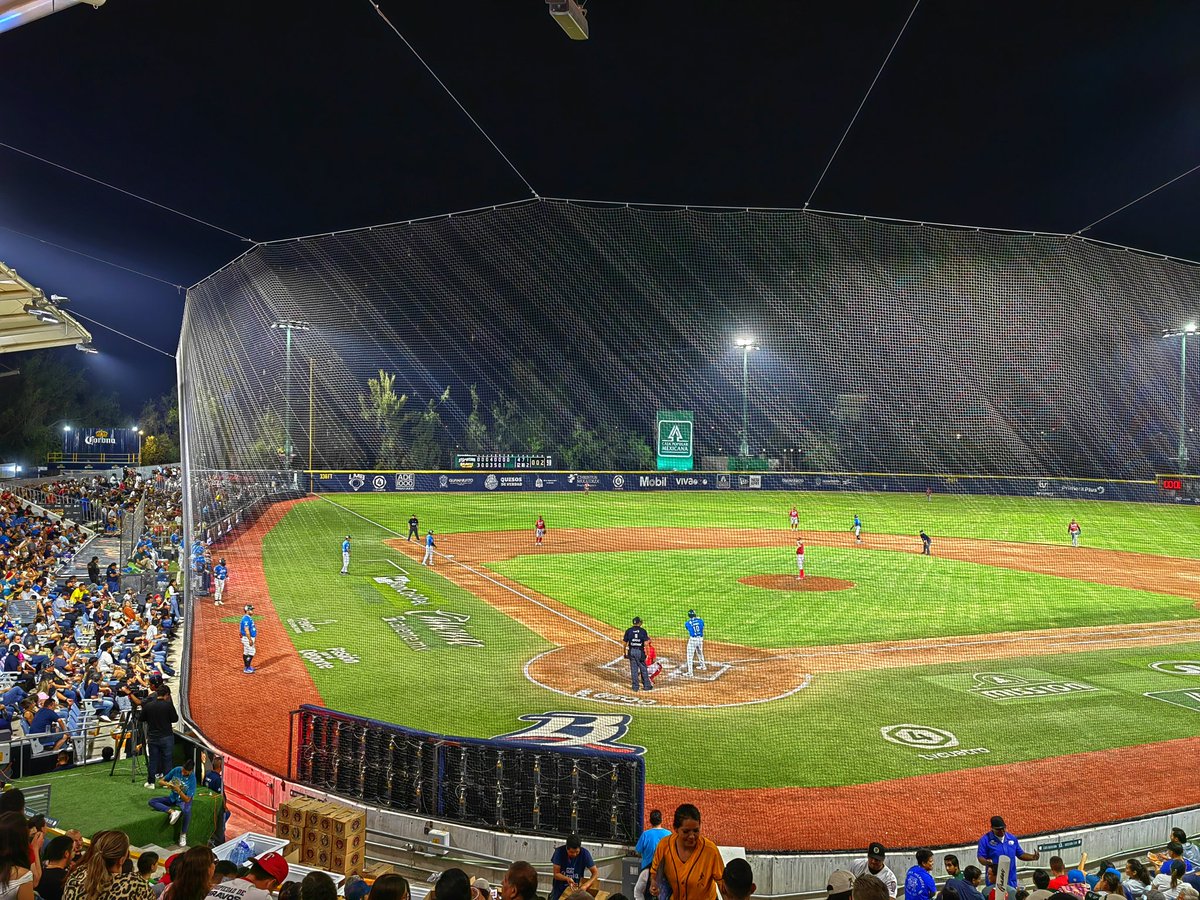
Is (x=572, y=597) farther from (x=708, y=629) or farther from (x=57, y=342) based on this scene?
(x=57, y=342)

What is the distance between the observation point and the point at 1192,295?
28.4m

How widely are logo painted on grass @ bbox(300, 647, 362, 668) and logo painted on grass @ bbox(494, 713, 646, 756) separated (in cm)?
508

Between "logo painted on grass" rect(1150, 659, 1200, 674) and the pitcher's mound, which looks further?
the pitcher's mound

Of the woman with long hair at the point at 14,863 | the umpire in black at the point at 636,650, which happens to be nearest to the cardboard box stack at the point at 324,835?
the woman with long hair at the point at 14,863

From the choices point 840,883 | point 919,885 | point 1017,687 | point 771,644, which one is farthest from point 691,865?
point 771,644

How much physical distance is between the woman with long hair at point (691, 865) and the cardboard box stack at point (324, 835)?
359cm

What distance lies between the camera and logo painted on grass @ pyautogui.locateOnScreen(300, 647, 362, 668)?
15797 millimetres

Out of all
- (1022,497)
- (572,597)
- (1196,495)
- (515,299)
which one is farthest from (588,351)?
(1196,495)

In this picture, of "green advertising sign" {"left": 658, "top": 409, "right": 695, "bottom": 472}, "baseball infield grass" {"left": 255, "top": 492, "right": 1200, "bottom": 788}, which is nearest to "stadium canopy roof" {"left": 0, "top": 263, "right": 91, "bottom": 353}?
"baseball infield grass" {"left": 255, "top": 492, "right": 1200, "bottom": 788}

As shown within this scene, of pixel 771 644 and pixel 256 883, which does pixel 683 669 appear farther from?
pixel 256 883

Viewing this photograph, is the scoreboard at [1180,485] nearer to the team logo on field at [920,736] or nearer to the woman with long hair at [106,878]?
the team logo on field at [920,736]

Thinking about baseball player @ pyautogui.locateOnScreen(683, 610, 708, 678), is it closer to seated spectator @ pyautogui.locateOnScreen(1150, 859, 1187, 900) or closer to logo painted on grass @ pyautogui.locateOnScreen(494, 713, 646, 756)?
logo painted on grass @ pyautogui.locateOnScreen(494, 713, 646, 756)

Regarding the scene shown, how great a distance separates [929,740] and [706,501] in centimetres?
3075

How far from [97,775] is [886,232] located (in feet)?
75.0
